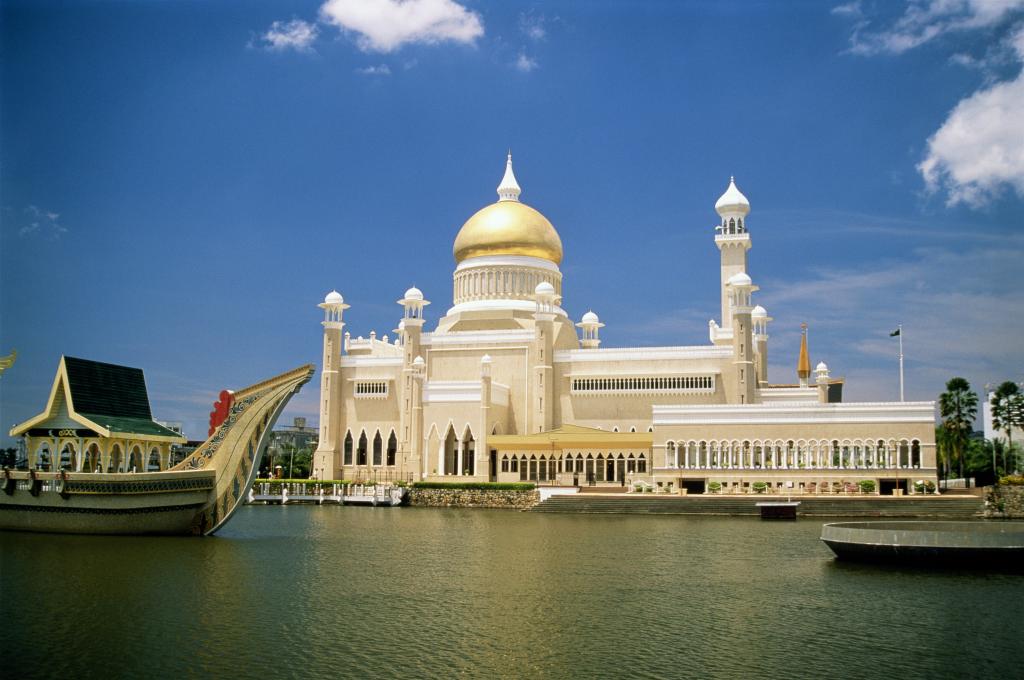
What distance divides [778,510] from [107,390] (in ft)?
87.7

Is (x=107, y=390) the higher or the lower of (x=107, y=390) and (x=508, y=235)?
the lower

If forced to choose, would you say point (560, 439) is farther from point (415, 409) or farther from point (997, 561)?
point (997, 561)

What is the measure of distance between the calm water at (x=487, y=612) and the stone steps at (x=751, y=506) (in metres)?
13.4

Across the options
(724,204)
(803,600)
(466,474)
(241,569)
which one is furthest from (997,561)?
(724,204)

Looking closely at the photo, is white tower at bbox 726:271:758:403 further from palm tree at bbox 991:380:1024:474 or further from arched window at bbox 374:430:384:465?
arched window at bbox 374:430:384:465

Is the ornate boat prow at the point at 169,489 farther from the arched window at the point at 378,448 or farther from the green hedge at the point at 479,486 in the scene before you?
the arched window at the point at 378,448

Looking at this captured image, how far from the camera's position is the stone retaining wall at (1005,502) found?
41.9 m

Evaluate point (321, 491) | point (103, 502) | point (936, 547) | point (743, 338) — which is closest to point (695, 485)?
point (743, 338)

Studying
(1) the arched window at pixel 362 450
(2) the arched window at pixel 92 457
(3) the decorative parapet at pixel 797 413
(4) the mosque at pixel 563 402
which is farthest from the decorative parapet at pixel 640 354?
(2) the arched window at pixel 92 457

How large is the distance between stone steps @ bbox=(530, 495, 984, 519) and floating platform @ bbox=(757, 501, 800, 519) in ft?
4.93

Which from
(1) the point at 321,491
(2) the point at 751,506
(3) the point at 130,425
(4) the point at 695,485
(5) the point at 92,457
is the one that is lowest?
(2) the point at 751,506

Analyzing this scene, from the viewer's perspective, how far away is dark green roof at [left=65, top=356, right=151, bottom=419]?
33.2 metres

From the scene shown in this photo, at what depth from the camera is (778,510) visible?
1646 inches

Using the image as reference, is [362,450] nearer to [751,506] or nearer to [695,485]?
[695,485]
